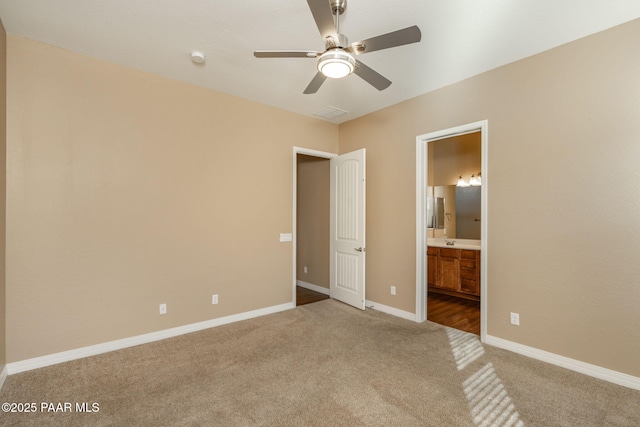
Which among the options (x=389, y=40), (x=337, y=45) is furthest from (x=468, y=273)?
(x=337, y=45)

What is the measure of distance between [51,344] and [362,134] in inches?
172

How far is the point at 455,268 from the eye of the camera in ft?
15.8

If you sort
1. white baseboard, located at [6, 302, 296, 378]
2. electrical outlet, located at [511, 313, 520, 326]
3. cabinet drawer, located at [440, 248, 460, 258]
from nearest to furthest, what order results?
1. white baseboard, located at [6, 302, 296, 378]
2. electrical outlet, located at [511, 313, 520, 326]
3. cabinet drawer, located at [440, 248, 460, 258]

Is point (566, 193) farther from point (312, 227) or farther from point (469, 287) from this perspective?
point (312, 227)

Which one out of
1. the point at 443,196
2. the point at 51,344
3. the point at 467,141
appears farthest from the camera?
the point at 443,196

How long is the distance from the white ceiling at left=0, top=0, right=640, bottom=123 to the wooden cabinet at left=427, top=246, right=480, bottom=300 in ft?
9.02

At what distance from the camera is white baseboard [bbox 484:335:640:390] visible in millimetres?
2350

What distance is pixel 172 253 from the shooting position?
334 centimetres

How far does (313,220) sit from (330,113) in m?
1.96

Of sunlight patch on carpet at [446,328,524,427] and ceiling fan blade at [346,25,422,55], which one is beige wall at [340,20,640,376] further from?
ceiling fan blade at [346,25,422,55]

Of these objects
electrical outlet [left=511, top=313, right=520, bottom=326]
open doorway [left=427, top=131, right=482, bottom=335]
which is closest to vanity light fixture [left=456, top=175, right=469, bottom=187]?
open doorway [left=427, top=131, right=482, bottom=335]

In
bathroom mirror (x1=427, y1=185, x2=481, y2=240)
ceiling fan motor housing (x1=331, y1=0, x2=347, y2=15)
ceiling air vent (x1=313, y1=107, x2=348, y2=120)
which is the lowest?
bathroom mirror (x1=427, y1=185, x2=481, y2=240)

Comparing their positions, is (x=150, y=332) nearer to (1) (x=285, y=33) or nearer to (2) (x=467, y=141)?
(1) (x=285, y=33)

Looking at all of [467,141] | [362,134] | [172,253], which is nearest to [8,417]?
[172,253]
